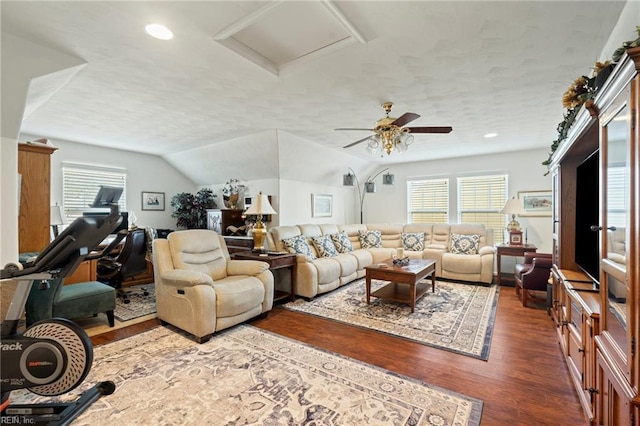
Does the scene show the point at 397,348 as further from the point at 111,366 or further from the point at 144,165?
the point at 144,165

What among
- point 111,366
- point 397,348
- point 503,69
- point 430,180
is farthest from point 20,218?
point 430,180

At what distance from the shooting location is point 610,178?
4.27ft

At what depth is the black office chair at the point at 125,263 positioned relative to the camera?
3768 mm

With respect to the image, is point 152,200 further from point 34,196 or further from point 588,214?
point 588,214

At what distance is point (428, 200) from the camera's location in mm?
6480

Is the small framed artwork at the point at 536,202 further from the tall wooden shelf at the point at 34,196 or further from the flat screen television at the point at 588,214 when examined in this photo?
the tall wooden shelf at the point at 34,196

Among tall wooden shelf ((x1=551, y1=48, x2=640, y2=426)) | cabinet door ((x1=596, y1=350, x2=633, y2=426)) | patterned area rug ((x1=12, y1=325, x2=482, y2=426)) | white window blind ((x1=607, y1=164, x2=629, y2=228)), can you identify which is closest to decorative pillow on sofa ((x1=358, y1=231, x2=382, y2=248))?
patterned area rug ((x1=12, y1=325, x2=482, y2=426))

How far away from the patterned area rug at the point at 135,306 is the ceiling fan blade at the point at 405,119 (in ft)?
11.9

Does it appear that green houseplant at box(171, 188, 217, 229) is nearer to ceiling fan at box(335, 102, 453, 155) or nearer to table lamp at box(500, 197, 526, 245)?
ceiling fan at box(335, 102, 453, 155)

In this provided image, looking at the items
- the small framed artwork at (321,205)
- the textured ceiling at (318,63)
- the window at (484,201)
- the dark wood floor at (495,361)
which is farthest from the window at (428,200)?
the dark wood floor at (495,361)

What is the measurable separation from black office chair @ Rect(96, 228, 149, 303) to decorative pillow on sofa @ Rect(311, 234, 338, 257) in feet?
8.26

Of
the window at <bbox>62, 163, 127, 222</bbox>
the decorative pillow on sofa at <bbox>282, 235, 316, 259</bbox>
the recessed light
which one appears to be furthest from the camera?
the window at <bbox>62, 163, 127, 222</bbox>

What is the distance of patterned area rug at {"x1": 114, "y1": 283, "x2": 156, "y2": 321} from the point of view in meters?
3.42

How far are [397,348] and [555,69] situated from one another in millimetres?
2774
